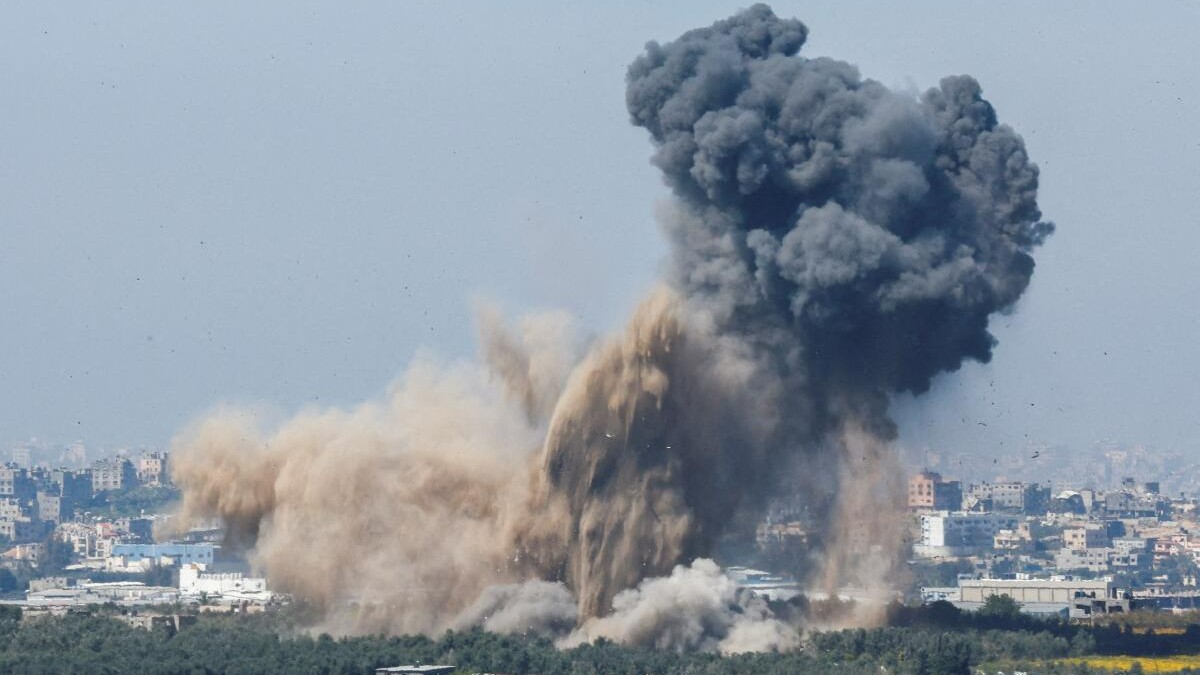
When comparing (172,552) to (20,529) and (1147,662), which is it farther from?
(1147,662)

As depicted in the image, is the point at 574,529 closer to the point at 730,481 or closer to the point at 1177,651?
the point at 730,481

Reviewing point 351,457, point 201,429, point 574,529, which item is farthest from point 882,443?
point 201,429

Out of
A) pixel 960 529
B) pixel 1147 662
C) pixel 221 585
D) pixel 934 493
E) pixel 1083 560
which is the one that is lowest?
pixel 1147 662

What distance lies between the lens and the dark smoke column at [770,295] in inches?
2766

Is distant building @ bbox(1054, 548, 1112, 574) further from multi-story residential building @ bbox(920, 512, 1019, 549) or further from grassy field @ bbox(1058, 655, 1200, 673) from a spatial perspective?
grassy field @ bbox(1058, 655, 1200, 673)

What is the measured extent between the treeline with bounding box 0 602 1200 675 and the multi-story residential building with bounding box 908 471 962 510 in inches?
4251

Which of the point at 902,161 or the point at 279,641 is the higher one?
the point at 902,161

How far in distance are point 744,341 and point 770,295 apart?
1.51 m

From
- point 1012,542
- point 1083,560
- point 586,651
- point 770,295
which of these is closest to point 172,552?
point 1012,542

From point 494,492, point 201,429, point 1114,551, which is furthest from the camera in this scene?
point 1114,551

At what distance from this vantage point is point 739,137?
70062 millimetres

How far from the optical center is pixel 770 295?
70438mm

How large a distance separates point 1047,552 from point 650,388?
334ft

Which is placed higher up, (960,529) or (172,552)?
(960,529)
